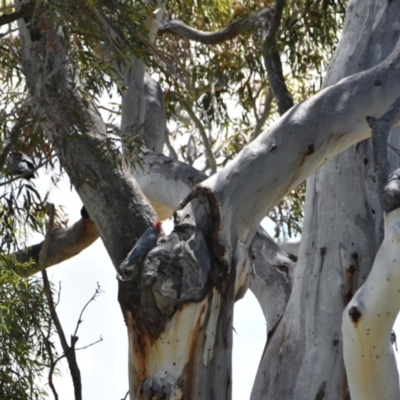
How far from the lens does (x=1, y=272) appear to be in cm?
415

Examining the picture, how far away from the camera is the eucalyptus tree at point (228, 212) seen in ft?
9.05

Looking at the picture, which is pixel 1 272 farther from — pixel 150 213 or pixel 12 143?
pixel 150 213

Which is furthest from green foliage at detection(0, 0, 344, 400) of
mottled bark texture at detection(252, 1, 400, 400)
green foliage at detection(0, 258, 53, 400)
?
mottled bark texture at detection(252, 1, 400, 400)

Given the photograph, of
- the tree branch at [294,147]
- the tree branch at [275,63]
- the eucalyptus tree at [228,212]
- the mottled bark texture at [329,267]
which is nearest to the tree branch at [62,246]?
the eucalyptus tree at [228,212]

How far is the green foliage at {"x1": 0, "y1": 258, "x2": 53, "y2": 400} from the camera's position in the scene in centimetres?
415

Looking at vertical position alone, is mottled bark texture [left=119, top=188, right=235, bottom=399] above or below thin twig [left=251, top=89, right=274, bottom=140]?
below

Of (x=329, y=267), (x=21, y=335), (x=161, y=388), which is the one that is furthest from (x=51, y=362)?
(x=161, y=388)

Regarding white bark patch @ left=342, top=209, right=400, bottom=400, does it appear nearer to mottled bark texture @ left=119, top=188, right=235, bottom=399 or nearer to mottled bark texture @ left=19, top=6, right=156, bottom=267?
mottled bark texture @ left=119, top=188, right=235, bottom=399

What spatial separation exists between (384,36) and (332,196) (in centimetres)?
72

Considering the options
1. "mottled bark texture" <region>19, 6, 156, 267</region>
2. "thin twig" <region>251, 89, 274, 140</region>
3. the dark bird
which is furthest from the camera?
"thin twig" <region>251, 89, 274, 140</region>

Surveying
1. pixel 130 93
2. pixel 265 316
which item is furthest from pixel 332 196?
pixel 130 93

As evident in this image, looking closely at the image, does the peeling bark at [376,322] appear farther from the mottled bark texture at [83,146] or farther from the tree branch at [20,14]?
the tree branch at [20,14]

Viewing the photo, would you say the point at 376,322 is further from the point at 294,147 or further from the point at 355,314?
the point at 294,147

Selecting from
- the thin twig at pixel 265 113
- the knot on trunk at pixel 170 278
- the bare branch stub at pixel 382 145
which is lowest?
the knot on trunk at pixel 170 278
